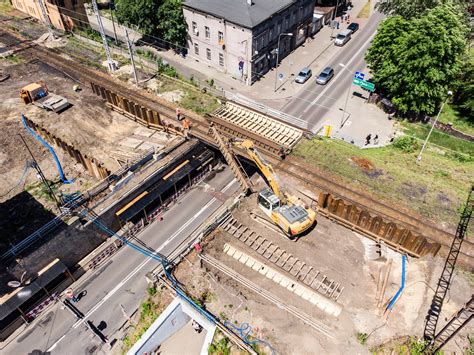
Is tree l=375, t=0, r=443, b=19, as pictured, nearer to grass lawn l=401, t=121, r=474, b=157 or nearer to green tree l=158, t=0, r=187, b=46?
grass lawn l=401, t=121, r=474, b=157

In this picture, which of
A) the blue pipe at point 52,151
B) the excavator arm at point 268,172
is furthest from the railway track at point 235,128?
the blue pipe at point 52,151

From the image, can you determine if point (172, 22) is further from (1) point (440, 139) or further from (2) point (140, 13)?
(1) point (440, 139)

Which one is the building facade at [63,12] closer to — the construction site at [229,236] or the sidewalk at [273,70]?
the sidewalk at [273,70]

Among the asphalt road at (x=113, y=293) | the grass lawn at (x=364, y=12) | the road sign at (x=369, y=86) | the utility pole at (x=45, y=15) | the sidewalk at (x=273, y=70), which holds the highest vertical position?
the utility pole at (x=45, y=15)

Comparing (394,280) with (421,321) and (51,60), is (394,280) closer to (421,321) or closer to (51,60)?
(421,321)

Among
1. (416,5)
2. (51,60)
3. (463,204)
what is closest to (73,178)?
(51,60)

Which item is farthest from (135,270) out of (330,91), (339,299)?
→ (330,91)
